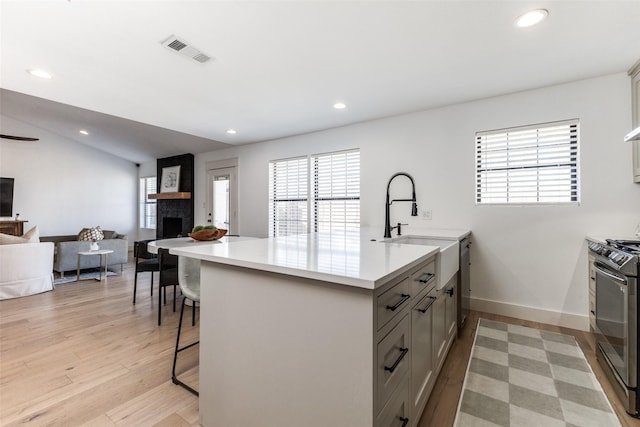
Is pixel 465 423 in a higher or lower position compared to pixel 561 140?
lower

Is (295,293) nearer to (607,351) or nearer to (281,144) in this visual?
(607,351)

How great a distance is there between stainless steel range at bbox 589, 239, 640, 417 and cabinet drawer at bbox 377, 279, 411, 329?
4.60ft

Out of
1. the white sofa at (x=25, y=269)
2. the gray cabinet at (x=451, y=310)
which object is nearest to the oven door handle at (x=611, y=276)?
the gray cabinet at (x=451, y=310)

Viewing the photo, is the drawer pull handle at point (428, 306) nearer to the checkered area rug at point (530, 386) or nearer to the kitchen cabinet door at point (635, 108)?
the checkered area rug at point (530, 386)

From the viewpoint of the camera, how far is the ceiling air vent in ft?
7.03

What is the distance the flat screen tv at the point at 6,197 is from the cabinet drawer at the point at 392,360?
8.47m

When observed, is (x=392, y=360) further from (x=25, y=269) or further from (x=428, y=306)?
(x=25, y=269)

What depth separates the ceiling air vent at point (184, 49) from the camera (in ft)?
7.03

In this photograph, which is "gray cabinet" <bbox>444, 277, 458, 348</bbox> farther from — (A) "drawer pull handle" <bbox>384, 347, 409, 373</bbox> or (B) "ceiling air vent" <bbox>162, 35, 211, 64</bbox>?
(B) "ceiling air vent" <bbox>162, 35, 211, 64</bbox>

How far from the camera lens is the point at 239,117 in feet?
13.1

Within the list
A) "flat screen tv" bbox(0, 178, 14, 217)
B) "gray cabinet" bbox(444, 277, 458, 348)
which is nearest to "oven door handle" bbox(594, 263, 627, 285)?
"gray cabinet" bbox(444, 277, 458, 348)

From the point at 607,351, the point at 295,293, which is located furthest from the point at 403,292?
the point at 607,351

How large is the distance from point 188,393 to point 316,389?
4.07ft

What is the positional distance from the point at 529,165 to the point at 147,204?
8764 millimetres
